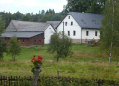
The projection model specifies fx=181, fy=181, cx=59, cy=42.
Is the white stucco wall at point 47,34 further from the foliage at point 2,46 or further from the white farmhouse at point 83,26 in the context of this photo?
the foliage at point 2,46

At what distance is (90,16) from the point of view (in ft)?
169

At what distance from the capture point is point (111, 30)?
24688mm

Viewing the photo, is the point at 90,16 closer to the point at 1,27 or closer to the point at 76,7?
the point at 76,7

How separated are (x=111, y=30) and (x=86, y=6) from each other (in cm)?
3255

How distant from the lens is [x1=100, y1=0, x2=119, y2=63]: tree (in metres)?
24.5

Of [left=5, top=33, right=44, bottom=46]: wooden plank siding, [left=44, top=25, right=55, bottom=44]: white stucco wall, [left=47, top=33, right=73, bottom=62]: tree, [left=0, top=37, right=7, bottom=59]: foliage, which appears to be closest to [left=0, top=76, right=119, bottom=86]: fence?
[left=47, top=33, right=73, bottom=62]: tree

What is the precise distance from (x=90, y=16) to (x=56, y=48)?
1096 inches

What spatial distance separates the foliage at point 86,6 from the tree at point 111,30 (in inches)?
1099

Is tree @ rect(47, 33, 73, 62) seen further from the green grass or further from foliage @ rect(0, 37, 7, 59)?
foliage @ rect(0, 37, 7, 59)

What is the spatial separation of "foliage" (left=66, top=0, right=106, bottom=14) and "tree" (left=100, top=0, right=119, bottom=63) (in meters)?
27.9

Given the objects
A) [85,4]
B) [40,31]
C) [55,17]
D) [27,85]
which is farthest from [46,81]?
[55,17]

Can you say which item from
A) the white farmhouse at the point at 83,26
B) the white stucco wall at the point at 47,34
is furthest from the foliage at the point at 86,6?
the white stucco wall at the point at 47,34

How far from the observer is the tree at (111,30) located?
24531mm

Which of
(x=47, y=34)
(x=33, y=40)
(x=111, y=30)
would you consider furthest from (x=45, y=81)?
(x=47, y=34)
